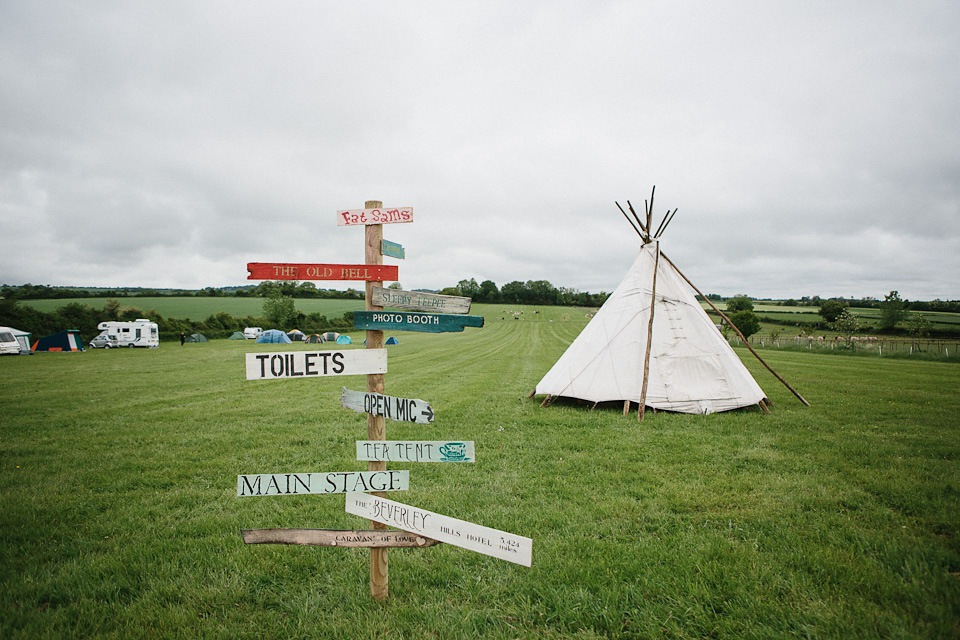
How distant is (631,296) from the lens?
10.1m

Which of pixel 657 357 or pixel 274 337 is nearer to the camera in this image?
pixel 657 357

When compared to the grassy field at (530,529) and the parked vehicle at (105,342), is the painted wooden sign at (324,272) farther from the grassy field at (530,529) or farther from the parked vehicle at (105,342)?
the parked vehicle at (105,342)

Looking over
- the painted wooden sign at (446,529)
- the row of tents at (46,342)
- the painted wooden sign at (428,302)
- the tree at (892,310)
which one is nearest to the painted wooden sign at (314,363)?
the painted wooden sign at (428,302)

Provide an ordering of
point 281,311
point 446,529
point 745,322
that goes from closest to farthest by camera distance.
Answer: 1. point 446,529
2. point 745,322
3. point 281,311

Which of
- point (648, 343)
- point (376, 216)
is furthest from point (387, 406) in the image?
point (648, 343)

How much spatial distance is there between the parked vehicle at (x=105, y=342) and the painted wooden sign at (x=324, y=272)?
43.7m

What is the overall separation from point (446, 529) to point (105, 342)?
152 feet

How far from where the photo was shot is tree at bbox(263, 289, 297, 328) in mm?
53719

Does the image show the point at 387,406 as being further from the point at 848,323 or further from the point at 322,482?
the point at 848,323

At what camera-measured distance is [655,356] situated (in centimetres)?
921

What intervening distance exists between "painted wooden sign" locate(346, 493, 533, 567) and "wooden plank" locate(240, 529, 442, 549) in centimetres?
9

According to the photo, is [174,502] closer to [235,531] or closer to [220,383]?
[235,531]

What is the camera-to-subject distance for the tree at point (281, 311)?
176 feet

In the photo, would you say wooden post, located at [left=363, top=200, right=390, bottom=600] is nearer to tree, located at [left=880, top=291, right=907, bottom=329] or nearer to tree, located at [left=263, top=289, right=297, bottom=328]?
tree, located at [left=263, top=289, right=297, bottom=328]
